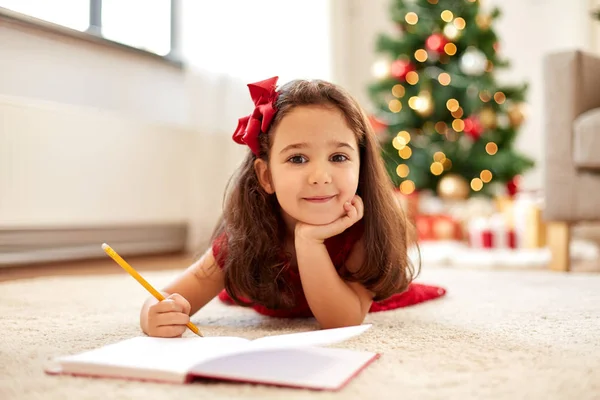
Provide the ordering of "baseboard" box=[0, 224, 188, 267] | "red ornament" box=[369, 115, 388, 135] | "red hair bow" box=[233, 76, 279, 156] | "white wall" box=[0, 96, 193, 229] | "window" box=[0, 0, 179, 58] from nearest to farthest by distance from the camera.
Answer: "red hair bow" box=[233, 76, 279, 156] → "white wall" box=[0, 96, 193, 229] → "baseboard" box=[0, 224, 188, 267] → "window" box=[0, 0, 179, 58] → "red ornament" box=[369, 115, 388, 135]

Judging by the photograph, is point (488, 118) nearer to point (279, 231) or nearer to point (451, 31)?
point (451, 31)

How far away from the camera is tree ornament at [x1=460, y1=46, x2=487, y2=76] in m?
3.23

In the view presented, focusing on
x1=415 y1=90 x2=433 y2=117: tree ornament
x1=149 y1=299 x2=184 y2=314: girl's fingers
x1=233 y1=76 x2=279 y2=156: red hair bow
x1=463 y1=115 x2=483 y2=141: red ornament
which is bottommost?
x1=149 y1=299 x2=184 y2=314: girl's fingers

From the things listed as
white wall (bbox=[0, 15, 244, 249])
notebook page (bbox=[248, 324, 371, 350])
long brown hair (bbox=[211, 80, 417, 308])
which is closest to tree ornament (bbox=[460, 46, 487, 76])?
white wall (bbox=[0, 15, 244, 249])

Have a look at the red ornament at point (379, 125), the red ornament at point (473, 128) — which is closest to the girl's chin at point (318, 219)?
the red ornament at point (379, 125)

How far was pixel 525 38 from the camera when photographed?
403cm

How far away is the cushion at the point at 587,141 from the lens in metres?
1.81

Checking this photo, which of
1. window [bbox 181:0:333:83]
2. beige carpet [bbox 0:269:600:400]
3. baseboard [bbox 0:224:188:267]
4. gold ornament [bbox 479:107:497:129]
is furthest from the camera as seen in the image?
gold ornament [bbox 479:107:497:129]

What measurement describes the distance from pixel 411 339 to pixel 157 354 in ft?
1.21

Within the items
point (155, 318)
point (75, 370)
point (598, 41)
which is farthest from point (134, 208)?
point (598, 41)

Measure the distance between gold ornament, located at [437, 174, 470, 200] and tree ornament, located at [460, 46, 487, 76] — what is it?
53 cm

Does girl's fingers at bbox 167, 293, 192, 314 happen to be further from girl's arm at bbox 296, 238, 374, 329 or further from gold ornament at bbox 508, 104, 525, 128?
gold ornament at bbox 508, 104, 525, 128

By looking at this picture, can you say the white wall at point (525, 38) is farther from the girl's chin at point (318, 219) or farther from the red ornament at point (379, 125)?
the girl's chin at point (318, 219)

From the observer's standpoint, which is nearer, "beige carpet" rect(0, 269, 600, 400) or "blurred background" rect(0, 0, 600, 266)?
"beige carpet" rect(0, 269, 600, 400)
